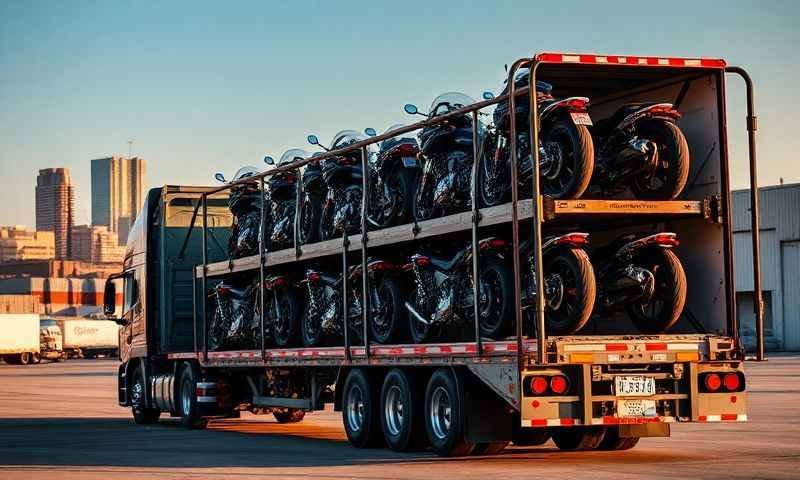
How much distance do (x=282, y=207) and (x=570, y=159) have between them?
711 centimetres

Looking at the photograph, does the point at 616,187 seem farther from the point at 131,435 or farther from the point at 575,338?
the point at 131,435

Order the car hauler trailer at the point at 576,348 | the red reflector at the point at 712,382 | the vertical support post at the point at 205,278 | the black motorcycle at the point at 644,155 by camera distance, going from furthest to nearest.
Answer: the vertical support post at the point at 205,278
the red reflector at the point at 712,382
the black motorcycle at the point at 644,155
the car hauler trailer at the point at 576,348

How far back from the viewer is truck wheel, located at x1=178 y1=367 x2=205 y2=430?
74.6 ft

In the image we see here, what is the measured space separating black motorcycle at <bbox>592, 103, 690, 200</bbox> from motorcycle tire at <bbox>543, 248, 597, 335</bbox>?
1.03 metres

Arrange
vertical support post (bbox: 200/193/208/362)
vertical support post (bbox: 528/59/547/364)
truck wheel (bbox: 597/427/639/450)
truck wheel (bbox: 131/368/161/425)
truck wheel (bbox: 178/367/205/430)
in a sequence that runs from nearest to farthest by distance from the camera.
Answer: vertical support post (bbox: 528/59/547/364) → truck wheel (bbox: 597/427/639/450) → vertical support post (bbox: 200/193/208/362) → truck wheel (bbox: 178/367/205/430) → truck wheel (bbox: 131/368/161/425)

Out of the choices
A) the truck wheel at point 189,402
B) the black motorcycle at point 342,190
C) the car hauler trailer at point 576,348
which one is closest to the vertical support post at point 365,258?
the car hauler trailer at point 576,348

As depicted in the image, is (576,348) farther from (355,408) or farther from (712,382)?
(355,408)

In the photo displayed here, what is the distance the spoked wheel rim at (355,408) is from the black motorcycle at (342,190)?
203cm

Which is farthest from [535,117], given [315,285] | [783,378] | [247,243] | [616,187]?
[783,378]

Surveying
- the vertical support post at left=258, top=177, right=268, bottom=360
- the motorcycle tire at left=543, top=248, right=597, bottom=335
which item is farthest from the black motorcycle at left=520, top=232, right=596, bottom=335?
the vertical support post at left=258, top=177, right=268, bottom=360

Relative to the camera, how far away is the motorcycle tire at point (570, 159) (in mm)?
13820

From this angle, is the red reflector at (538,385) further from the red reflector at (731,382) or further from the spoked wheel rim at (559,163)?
the red reflector at (731,382)

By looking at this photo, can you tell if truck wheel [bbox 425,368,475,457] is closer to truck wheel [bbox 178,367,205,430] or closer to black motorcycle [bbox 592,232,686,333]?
black motorcycle [bbox 592,232,686,333]

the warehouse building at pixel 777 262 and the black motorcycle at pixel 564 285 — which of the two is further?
the warehouse building at pixel 777 262
